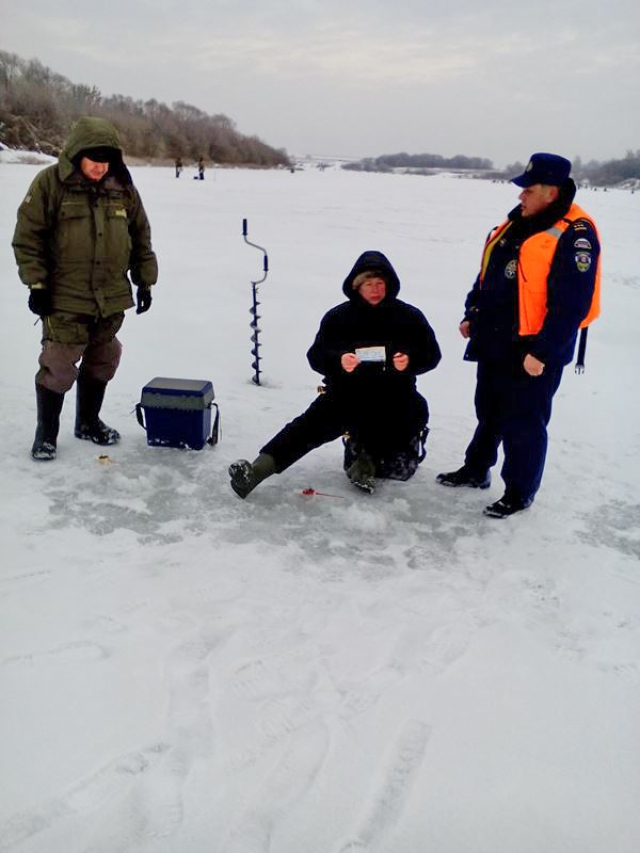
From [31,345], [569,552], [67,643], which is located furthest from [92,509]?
[31,345]

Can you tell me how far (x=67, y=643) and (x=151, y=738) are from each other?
0.52 m

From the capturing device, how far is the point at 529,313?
114 inches

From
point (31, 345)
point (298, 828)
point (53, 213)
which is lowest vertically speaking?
point (298, 828)

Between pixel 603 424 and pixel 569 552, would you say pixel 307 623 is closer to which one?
pixel 569 552

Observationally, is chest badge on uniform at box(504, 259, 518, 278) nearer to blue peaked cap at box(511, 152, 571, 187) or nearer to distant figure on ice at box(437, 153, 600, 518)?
distant figure on ice at box(437, 153, 600, 518)

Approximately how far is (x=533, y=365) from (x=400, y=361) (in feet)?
2.04

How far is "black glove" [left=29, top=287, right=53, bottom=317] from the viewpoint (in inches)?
125

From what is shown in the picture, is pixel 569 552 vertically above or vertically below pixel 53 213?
below

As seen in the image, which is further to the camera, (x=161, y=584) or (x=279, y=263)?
(x=279, y=263)

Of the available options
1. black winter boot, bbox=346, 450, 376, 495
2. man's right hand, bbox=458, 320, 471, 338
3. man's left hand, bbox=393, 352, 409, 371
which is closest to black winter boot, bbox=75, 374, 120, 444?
black winter boot, bbox=346, 450, 376, 495

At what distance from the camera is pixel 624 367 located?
5852 mm

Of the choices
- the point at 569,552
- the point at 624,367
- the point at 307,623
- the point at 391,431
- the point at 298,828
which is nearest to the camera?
the point at 298,828

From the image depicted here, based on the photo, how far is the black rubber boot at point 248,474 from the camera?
10.4 feet

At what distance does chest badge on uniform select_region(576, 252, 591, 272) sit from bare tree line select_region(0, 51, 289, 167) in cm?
320
